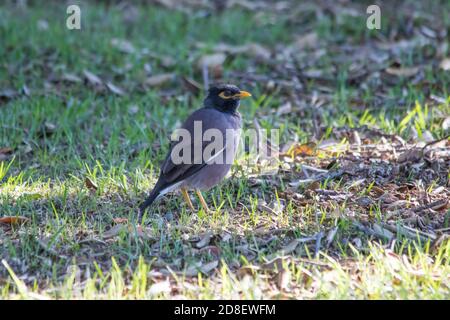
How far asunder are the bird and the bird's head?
0.13m

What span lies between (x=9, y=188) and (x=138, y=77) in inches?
114

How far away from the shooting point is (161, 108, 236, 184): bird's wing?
5500 mm

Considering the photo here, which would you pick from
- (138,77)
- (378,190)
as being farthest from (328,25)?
(378,190)

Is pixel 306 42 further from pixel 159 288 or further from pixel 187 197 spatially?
pixel 159 288

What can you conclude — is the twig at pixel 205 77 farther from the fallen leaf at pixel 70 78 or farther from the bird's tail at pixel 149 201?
the bird's tail at pixel 149 201

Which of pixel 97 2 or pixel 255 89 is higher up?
pixel 97 2

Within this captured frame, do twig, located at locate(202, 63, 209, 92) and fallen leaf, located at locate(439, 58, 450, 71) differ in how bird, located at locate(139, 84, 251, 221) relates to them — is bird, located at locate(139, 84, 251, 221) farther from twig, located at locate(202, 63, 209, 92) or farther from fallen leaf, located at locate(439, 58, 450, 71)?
fallen leaf, located at locate(439, 58, 450, 71)

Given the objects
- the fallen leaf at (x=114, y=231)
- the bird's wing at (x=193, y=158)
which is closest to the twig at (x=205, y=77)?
the bird's wing at (x=193, y=158)

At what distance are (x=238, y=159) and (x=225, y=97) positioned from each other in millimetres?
615

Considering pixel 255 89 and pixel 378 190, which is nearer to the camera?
pixel 378 190

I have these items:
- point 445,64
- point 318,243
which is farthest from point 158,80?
point 318,243

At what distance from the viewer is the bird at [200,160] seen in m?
5.48
